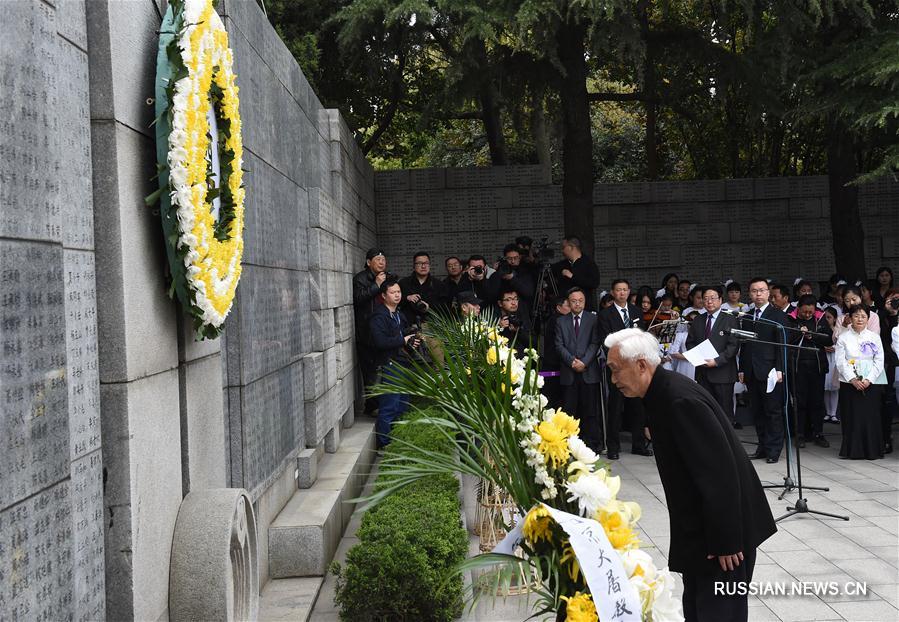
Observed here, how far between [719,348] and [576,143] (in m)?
4.30

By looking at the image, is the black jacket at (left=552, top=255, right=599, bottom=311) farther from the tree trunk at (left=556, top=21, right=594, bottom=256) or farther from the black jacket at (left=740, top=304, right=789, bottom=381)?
the black jacket at (left=740, top=304, right=789, bottom=381)

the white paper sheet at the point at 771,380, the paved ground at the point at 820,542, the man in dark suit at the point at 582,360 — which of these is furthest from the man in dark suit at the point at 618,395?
the white paper sheet at the point at 771,380

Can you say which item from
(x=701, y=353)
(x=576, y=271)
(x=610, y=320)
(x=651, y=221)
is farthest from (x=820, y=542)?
(x=651, y=221)

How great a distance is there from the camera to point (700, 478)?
392 centimetres

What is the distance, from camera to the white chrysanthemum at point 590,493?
3303mm

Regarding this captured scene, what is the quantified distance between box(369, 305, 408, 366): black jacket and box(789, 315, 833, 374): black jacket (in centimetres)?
479

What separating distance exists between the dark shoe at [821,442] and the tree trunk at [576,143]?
4.01m

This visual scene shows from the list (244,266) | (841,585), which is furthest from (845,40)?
(244,266)

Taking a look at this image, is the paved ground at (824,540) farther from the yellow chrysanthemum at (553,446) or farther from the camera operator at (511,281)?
the camera operator at (511,281)

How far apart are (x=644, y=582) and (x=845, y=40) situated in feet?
34.5

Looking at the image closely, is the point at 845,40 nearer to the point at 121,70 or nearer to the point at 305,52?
the point at 305,52

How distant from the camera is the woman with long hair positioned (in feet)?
33.5

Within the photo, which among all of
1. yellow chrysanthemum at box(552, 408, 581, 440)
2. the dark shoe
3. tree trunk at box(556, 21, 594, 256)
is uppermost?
tree trunk at box(556, 21, 594, 256)

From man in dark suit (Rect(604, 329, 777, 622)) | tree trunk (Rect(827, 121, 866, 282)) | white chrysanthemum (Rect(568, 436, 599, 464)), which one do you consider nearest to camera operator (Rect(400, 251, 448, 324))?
man in dark suit (Rect(604, 329, 777, 622))
